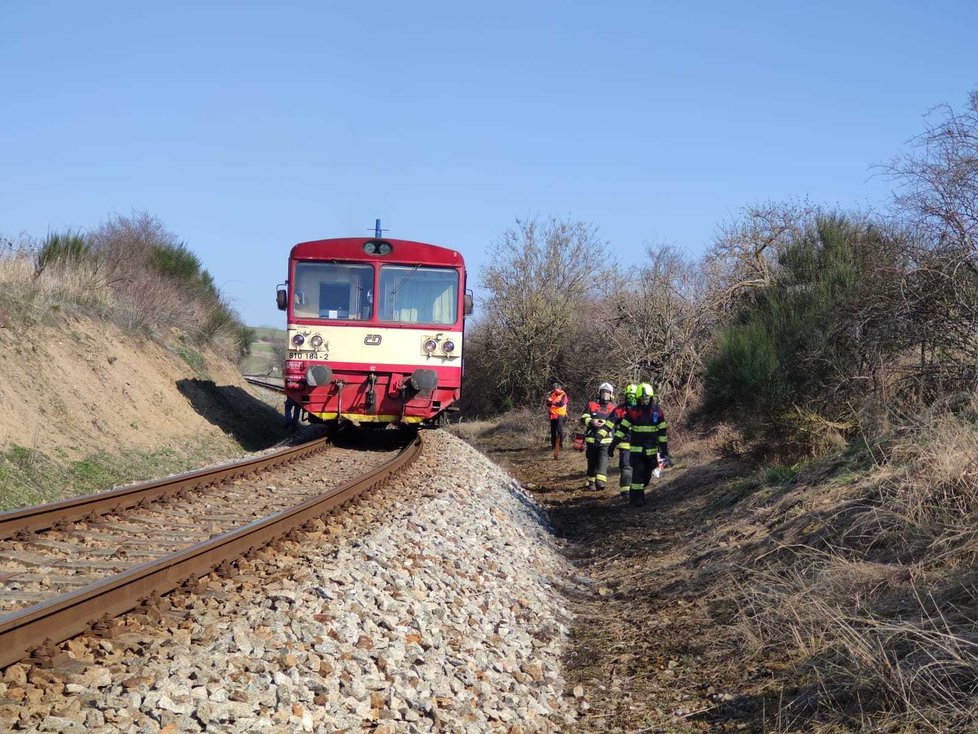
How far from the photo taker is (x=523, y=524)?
10.6 m

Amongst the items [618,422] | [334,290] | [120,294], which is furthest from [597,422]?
[120,294]

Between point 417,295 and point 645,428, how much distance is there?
592 centimetres

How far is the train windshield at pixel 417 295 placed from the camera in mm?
16203

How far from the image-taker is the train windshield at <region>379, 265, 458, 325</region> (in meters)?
16.2

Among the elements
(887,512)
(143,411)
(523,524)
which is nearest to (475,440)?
(143,411)

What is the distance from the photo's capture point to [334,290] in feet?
53.2

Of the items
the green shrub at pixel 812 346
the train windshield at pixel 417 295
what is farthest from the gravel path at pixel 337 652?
the train windshield at pixel 417 295

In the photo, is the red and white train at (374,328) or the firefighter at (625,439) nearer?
the firefighter at (625,439)

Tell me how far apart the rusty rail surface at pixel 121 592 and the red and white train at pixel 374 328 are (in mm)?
7749

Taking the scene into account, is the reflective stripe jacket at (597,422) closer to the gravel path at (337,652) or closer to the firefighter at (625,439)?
the firefighter at (625,439)

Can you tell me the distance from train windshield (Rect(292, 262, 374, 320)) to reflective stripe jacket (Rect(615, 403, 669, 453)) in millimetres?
5857

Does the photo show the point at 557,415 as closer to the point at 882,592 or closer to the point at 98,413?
the point at 98,413

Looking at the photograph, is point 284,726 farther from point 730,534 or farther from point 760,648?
point 730,534

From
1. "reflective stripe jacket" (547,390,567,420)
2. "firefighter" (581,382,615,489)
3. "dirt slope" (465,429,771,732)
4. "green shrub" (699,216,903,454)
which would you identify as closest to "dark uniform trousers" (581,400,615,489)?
"firefighter" (581,382,615,489)
